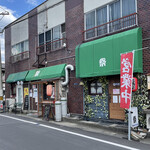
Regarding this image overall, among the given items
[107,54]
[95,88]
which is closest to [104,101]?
[95,88]

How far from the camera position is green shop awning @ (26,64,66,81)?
42.7ft

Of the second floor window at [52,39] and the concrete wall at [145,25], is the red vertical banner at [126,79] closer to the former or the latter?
the concrete wall at [145,25]

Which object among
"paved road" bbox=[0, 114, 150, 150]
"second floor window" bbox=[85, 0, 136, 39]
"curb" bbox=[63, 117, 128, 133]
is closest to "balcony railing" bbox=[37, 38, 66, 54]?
"second floor window" bbox=[85, 0, 136, 39]

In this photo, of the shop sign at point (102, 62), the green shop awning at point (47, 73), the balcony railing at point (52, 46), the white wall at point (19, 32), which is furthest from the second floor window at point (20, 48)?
the shop sign at point (102, 62)

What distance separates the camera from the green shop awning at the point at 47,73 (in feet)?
42.7

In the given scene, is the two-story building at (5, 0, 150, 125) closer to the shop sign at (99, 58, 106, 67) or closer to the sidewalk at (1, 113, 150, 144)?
the shop sign at (99, 58, 106, 67)

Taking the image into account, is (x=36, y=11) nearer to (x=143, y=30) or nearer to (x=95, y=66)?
(x=95, y=66)

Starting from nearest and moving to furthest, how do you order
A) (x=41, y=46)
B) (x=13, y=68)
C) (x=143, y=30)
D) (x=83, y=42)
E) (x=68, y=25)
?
(x=143, y=30) < (x=83, y=42) < (x=68, y=25) < (x=41, y=46) < (x=13, y=68)

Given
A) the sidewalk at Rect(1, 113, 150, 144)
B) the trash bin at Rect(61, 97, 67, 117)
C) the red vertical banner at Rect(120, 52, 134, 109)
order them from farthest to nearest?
1. the trash bin at Rect(61, 97, 67, 117)
2. the sidewalk at Rect(1, 113, 150, 144)
3. the red vertical banner at Rect(120, 52, 134, 109)

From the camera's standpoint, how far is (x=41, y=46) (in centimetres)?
1602

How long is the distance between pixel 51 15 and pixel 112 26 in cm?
606

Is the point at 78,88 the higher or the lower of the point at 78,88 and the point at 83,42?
the lower

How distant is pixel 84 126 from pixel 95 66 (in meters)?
3.21

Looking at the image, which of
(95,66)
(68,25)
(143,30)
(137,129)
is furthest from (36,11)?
(137,129)
